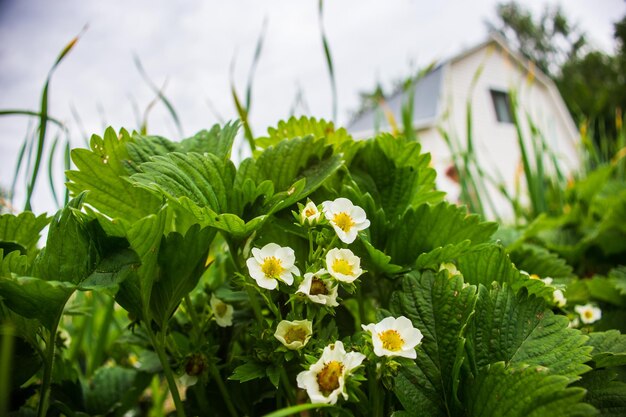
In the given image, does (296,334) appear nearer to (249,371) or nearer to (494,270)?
(249,371)

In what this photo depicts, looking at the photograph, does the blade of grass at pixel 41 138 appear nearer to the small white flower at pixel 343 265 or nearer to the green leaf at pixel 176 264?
the green leaf at pixel 176 264

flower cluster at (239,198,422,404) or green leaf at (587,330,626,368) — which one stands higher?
flower cluster at (239,198,422,404)

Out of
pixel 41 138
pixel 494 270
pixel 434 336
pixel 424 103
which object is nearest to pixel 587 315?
pixel 494 270

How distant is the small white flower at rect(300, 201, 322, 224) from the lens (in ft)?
1.48

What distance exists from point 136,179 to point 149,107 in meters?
0.71

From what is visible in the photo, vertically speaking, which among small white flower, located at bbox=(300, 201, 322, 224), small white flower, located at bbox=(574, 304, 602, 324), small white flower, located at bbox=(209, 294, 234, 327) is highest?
small white flower, located at bbox=(300, 201, 322, 224)

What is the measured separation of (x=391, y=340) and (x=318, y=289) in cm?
8

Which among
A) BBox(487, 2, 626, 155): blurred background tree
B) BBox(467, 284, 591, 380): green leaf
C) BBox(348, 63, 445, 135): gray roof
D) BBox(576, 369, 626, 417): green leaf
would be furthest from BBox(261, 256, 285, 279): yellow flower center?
BBox(487, 2, 626, 155): blurred background tree

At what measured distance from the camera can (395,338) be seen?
1.36 ft

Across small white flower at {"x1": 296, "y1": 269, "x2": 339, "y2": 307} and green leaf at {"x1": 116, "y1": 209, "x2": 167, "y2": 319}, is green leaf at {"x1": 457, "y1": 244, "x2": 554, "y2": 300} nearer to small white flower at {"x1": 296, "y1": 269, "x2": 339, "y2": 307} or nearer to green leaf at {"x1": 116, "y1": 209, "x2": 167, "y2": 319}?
small white flower at {"x1": 296, "y1": 269, "x2": 339, "y2": 307}

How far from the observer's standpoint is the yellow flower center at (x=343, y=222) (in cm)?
46

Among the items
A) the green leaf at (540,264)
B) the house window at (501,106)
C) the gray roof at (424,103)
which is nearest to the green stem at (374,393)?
the green leaf at (540,264)

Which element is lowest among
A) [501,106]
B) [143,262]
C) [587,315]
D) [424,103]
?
[587,315]

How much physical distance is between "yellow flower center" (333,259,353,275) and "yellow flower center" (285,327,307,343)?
0.06m
